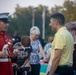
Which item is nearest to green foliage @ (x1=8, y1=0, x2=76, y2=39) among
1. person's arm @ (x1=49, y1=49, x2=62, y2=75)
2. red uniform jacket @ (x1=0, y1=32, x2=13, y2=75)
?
red uniform jacket @ (x1=0, y1=32, x2=13, y2=75)

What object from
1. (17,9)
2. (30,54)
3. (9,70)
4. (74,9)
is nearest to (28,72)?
(30,54)

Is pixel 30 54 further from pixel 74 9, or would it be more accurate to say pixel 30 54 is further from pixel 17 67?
pixel 74 9

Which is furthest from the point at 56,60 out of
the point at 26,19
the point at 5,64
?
the point at 26,19

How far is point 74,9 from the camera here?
4053cm

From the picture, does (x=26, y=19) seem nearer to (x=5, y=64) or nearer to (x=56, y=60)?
(x=5, y=64)

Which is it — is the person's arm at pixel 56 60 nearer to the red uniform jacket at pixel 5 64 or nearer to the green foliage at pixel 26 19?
the red uniform jacket at pixel 5 64

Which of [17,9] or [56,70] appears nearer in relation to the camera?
[56,70]

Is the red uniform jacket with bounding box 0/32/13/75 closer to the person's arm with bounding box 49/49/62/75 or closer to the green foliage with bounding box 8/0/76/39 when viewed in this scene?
the person's arm with bounding box 49/49/62/75

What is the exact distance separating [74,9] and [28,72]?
106 ft

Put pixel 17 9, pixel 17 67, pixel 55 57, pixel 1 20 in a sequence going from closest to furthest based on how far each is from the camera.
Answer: pixel 55 57
pixel 1 20
pixel 17 67
pixel 17 9

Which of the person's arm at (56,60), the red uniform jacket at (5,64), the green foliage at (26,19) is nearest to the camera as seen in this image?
the person's arm at (56,60)

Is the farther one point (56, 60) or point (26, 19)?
point (26, 19)

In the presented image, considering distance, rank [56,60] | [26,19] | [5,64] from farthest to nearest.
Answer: [26,19] < [5,64] < [56,60]

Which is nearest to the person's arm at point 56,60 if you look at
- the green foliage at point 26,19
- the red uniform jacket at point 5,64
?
the red uniform jacket at point 5,64
